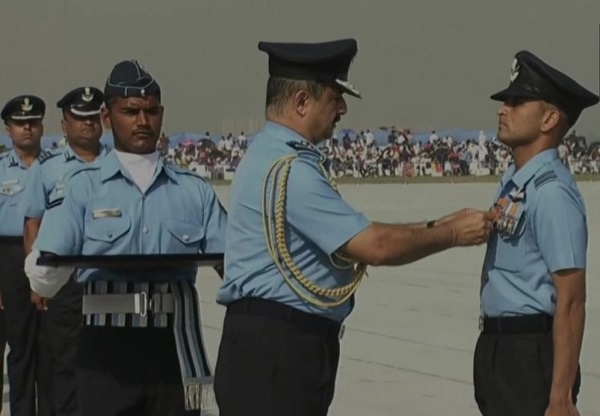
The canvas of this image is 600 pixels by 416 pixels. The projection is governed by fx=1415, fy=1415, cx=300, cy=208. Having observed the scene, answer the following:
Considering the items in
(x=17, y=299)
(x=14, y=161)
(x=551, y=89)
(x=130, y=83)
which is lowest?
(x=17, y=299)

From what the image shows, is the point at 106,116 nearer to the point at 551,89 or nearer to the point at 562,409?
the point at 551,89

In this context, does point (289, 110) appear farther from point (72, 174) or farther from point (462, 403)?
point (462, 403)

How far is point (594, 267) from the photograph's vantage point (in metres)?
14.6

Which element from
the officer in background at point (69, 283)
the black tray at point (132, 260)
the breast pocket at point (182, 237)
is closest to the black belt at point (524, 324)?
the black tray at point (132, 260)

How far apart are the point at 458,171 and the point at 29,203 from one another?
128ft

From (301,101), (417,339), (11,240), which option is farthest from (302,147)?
(417,339)

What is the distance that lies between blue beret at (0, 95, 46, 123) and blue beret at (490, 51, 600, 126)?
13.4 feet

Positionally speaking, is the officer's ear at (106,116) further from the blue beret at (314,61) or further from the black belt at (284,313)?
the black belt at (284,313)

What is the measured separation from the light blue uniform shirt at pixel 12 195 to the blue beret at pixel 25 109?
25 centimetres

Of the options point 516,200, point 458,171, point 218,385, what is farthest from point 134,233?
point 458,171

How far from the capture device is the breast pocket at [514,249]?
4.28 m

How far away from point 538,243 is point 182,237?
145 cm

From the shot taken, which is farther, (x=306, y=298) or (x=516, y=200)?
(x=516, y=200)

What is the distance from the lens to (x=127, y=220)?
5094 millimetres
